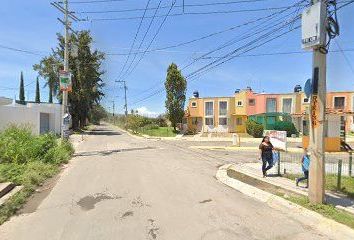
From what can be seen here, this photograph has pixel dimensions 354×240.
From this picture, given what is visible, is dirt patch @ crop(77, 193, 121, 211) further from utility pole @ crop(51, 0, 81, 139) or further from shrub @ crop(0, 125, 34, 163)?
utility pole @ crop(51, 0, 81, 139)

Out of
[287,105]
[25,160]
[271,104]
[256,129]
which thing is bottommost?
[25,160]

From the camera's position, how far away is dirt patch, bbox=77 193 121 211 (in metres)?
9.80

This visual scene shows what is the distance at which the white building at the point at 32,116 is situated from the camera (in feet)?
114

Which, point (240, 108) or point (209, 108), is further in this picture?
point (209, 108)

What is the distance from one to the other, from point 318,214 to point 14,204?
297 inches

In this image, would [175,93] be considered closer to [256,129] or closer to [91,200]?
[256,129]

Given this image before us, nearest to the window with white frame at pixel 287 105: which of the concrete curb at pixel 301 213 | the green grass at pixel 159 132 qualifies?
the green grass at pixel 159 132

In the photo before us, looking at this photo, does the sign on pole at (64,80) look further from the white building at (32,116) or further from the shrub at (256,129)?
the shrub at (256,129)

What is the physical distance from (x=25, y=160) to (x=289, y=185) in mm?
10978

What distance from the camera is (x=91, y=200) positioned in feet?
34.5

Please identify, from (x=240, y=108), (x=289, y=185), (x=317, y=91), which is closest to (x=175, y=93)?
(x=240, y=108)

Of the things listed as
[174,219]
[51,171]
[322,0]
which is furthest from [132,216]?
[51,171]

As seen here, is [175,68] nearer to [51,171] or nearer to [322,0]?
[51,171]

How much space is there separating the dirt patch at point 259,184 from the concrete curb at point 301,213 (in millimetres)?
342
